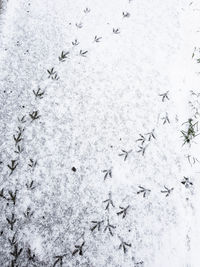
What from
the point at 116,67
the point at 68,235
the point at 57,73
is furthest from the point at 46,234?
the point at 116,67

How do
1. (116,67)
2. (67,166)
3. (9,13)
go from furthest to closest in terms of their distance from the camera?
(9,13) < (116,67) < (67,166)

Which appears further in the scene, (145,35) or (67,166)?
(145,35)

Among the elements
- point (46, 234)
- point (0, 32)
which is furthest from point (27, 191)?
point (0, 32)

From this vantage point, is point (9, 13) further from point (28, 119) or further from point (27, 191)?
point (27, 191)

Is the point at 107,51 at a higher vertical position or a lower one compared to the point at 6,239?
higher

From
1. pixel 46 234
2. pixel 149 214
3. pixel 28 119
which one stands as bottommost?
pixel 149 214

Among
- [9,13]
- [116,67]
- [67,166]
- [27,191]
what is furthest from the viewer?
[9,13]
